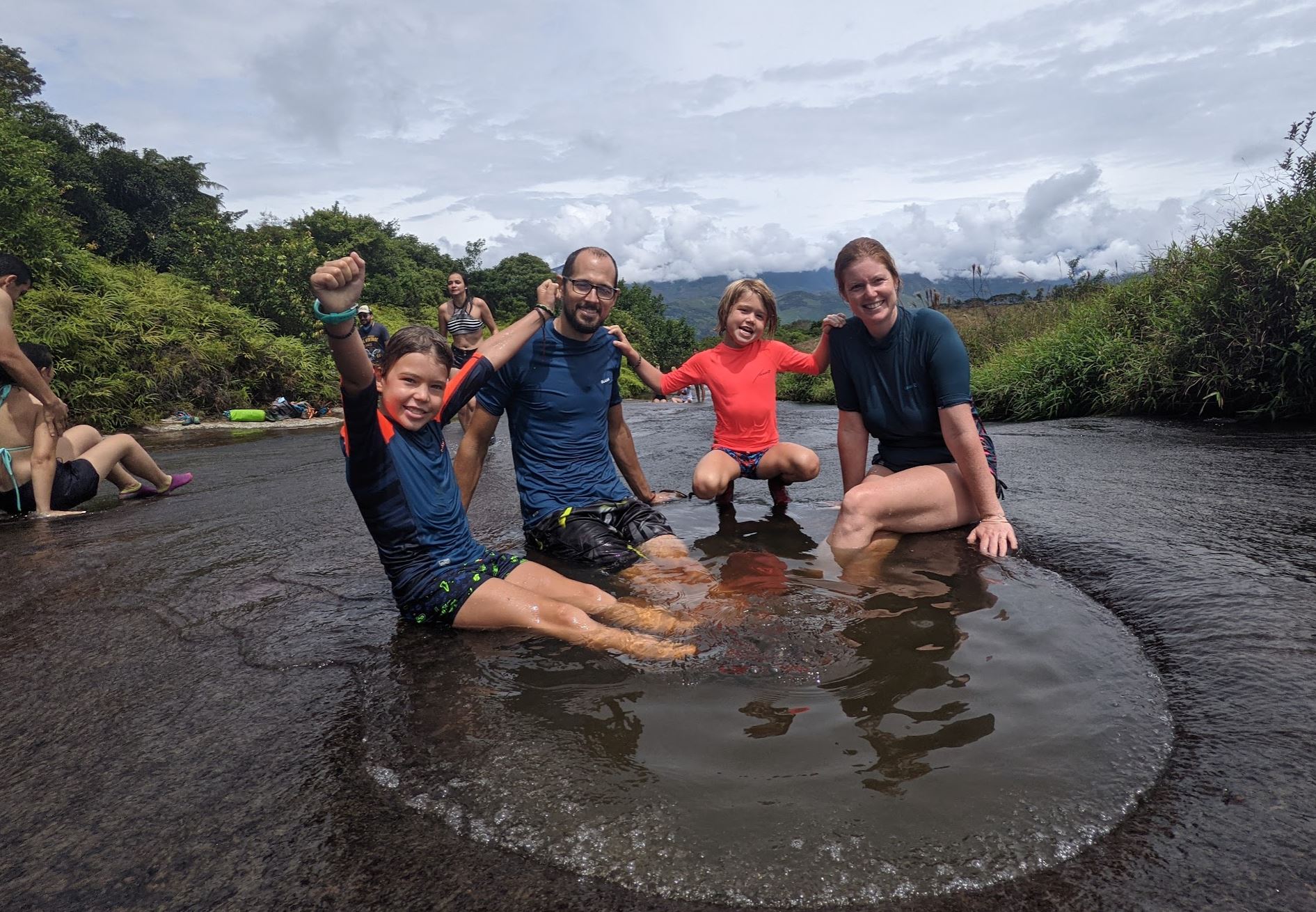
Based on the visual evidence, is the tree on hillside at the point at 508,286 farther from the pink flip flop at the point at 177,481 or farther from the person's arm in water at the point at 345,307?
the person's arm in water at the point at 345,307

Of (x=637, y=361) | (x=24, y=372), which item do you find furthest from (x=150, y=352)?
(x=637, y=361)

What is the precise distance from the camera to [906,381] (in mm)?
3998

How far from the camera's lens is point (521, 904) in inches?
59.4

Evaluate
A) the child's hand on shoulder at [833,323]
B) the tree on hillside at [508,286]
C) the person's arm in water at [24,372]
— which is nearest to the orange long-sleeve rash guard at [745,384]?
the child's hand on shoulder at [833,323]

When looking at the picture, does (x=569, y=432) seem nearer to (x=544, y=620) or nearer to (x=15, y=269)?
(x=544, y=620)

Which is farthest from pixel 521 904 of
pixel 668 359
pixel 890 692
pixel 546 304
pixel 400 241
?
pixel 668 359

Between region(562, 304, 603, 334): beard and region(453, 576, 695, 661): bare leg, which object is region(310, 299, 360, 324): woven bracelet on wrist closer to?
region(453, 576, 695, 661): bare leg

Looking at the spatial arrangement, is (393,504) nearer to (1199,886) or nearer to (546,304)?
(546,304)

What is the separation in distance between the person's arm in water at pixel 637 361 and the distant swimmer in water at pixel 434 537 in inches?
54.3

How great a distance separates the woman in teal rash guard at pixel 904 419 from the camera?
3736 millimetres

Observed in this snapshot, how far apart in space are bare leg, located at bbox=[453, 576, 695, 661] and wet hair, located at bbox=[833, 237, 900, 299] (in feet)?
7.15

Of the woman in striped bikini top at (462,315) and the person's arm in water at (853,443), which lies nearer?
the person's arm in water at (853,443)

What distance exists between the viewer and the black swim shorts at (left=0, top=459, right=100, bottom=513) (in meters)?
5.72

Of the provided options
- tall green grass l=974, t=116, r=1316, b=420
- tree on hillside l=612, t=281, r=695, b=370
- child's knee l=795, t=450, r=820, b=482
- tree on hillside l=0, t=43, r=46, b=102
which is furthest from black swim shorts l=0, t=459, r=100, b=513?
tree on hillside l=612, t=281, r=695, b=370
